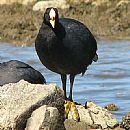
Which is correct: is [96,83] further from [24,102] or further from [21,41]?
[21,41]

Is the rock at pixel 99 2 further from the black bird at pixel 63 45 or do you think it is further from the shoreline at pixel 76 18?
the black bird at pixel 63 45

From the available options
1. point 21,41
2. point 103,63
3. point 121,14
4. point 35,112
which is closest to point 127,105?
point 35,112

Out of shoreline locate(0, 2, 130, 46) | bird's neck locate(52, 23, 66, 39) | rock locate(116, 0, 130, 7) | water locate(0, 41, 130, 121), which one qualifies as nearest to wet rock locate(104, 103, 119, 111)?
water locate(0, 41, 130, 121)

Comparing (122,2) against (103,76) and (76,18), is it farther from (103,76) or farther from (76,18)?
(103,76)

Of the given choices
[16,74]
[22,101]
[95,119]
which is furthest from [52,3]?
[22,101]

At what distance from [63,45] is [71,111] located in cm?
90

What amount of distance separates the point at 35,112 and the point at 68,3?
17.9m

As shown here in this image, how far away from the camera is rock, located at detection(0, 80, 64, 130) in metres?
7.79

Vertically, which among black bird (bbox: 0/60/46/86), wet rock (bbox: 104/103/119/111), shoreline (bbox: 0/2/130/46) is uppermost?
black bird (bbox: 0/60/46/86)

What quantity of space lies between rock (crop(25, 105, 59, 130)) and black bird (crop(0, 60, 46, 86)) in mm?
1565

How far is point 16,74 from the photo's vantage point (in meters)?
9.46

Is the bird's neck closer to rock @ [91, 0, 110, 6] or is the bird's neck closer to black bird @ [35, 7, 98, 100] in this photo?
black bird @ [35, 7, 98, 100]

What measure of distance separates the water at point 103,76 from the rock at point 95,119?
980mm

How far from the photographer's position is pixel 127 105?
10.4 meters
